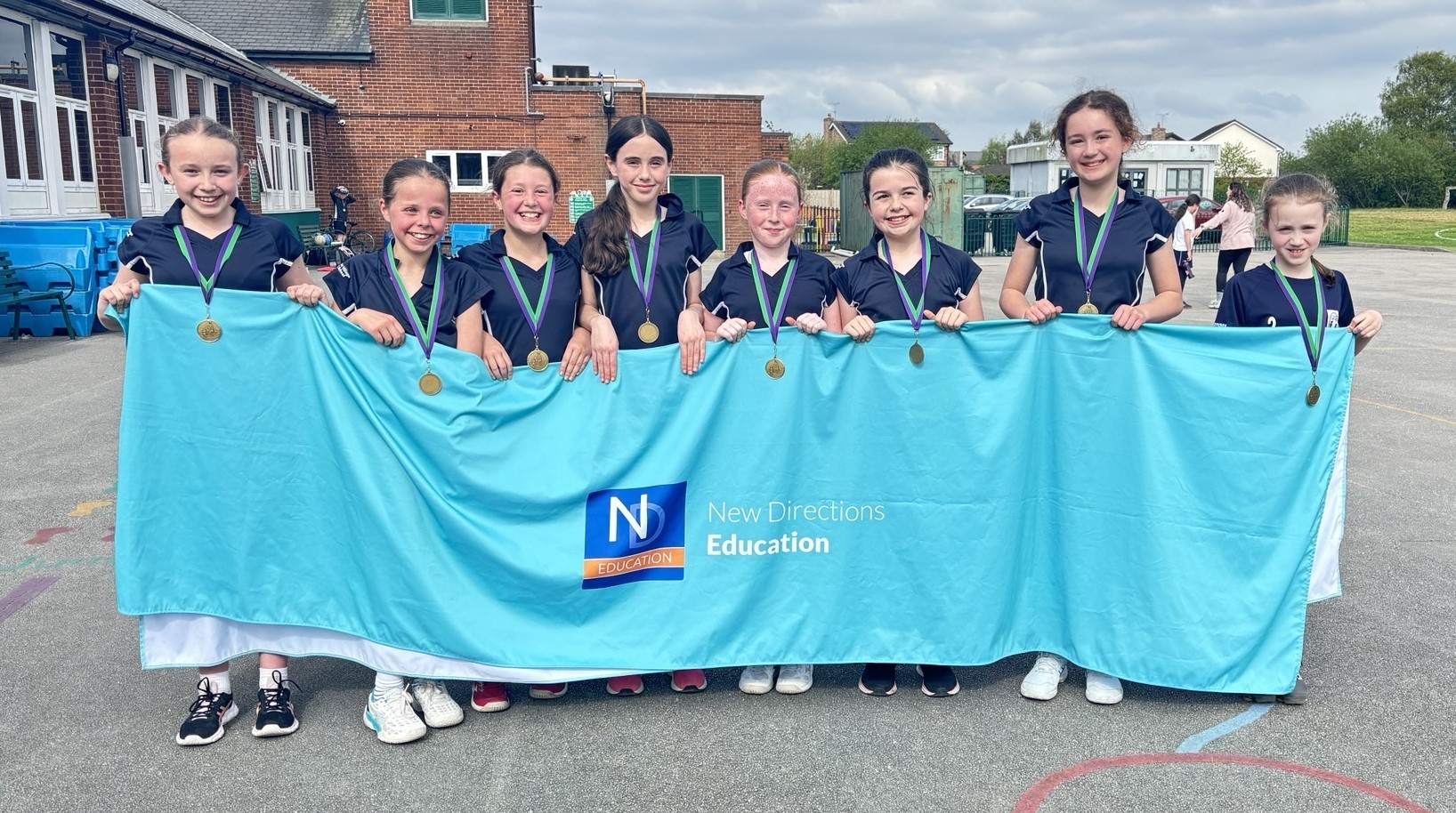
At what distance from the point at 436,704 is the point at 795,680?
4.03 ft

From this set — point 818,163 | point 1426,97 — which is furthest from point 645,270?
point 1426,97

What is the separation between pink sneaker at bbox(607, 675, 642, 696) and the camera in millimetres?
3908

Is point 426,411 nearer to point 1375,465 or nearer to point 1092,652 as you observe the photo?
point 1092,652

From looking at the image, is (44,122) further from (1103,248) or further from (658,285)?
(1103,248)

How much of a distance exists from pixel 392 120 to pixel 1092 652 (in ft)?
92.5

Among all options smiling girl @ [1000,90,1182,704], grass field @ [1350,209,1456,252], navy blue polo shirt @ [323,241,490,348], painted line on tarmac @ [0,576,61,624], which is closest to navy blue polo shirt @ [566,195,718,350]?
navy blue polo shirt @ [323,241,490,348]

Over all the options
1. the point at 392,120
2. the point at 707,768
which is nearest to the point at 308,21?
the point at 392,120

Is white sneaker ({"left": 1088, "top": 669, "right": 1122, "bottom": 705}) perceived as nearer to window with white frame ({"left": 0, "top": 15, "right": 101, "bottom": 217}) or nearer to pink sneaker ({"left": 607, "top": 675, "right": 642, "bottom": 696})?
pink sneaker ({"left": 607, "top": 675, "right": 642, "bottom": 696})

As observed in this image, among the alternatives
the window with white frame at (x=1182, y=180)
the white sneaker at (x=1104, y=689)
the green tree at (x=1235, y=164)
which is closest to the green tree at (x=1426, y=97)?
the green tree at (x=1235, y=164)

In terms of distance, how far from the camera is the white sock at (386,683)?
365 centimetres

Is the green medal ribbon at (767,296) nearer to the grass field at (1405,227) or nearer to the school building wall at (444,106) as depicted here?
the school building wall at (444,106)

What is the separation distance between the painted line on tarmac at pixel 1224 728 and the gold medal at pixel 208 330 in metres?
3.34

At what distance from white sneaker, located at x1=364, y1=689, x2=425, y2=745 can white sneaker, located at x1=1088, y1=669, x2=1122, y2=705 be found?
2245 mm

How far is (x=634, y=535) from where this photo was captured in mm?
3809
